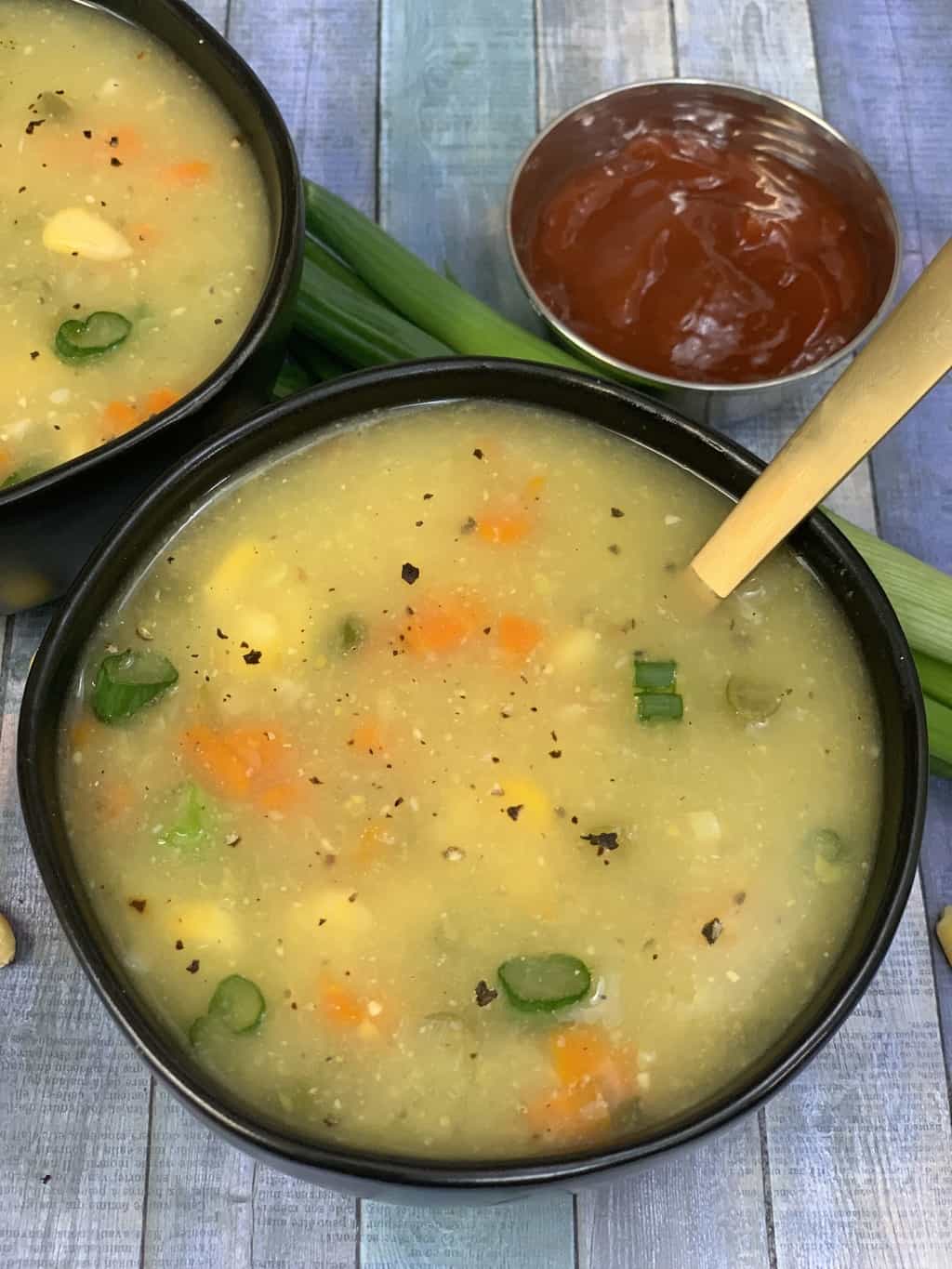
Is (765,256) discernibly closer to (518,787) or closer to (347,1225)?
(518,787)

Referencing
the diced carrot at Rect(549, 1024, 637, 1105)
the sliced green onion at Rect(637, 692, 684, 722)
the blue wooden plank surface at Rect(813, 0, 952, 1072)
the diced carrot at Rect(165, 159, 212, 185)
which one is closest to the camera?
the diced carrot at Rect(549, 1024, 637, 1105)

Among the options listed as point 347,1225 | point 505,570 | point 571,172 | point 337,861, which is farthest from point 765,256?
point 347,1225

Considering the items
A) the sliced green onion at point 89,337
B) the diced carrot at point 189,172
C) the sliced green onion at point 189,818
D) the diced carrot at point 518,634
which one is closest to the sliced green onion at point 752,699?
the diced carrot at point 518,634

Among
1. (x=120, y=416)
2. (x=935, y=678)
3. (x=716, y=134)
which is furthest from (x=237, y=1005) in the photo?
(x=716, y=134)

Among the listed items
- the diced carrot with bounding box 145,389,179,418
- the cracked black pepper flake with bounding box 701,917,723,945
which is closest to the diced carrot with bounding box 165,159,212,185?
the diced carrot with bounding box 145,389,179,418

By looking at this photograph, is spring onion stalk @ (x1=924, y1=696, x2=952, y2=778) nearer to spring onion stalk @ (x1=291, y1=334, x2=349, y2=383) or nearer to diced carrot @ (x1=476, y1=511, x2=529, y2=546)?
diced carrot @ (x1=476, y1=511, x2=529, y2=546)

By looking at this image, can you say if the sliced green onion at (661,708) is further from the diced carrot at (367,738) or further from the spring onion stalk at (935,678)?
the spring onion stalk at (935,678)
